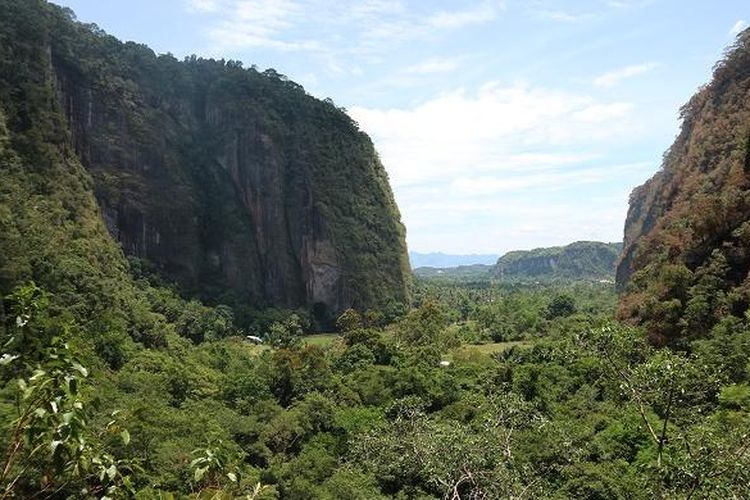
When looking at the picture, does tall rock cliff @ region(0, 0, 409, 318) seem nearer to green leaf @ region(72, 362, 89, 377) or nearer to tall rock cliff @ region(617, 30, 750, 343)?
tall rock cliff @ region(617, 30, 750, 343)

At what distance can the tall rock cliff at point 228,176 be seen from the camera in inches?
2938

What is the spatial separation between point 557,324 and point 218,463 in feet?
203

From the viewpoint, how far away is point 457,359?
47312 mm

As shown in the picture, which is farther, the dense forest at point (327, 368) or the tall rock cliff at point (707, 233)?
the tall rock cliff at point (707, 233)

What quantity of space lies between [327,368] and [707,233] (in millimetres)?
Result: 23445

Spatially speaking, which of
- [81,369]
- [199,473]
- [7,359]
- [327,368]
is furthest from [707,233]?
[7,359]

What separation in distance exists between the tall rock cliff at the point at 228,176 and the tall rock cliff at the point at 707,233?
47764 mm

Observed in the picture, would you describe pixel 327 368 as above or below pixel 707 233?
below

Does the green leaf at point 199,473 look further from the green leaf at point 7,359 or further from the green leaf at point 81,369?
the green leaf at point 7,359

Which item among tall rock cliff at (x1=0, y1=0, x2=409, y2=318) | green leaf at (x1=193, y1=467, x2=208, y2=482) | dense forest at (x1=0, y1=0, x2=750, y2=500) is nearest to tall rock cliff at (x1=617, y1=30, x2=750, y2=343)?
dense forest at (x1=0, y1=0, x2=750, y2=500)

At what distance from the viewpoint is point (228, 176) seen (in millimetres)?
93875

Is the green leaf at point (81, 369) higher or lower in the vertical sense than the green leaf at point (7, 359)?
lower

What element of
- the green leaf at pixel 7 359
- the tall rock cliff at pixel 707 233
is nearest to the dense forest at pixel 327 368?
the green leaf at pixel 7 359

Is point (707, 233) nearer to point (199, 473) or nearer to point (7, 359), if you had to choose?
point (199, 473)
